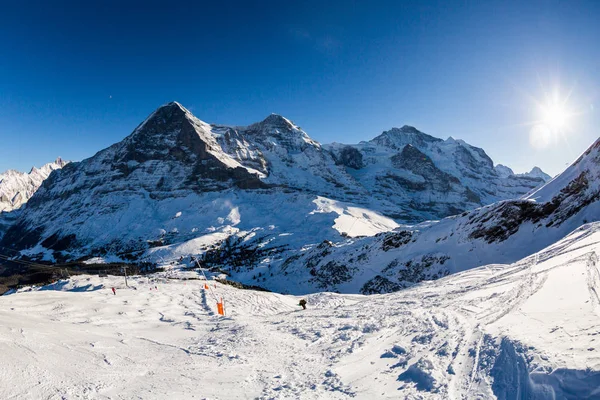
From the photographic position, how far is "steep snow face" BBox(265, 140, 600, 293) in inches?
1265

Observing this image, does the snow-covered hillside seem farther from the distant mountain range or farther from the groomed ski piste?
the groomed ski piste

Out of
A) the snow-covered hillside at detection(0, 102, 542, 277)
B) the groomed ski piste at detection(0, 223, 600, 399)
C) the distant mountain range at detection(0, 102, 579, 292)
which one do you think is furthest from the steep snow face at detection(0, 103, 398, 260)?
the groomed ski piste at detection(0, 223, 600, 399)

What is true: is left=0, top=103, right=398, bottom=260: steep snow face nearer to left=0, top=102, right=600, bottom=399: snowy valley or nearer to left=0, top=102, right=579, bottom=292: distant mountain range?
left=0, top=102, right=579, bottom=292: distant mountain range

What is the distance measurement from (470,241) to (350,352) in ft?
120

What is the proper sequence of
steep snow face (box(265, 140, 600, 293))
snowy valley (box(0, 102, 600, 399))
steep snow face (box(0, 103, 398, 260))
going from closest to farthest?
snowy valley (box(0, 102, 600, 399)) → steep snow face (box(265, 140, 600, 293)) → steep snow face (box(0, 103, 398, 260))

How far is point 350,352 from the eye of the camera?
9.92 m

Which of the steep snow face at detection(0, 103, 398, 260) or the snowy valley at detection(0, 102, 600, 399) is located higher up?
the steep snow face at detection(0, 103, 398, 260)

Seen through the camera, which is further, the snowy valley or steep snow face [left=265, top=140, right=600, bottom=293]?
steep snow face [left=265, top=140, right=600, bottom=293]

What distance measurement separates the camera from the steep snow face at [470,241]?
105ft

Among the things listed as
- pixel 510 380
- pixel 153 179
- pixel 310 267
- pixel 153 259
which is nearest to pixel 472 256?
pixel 310 267

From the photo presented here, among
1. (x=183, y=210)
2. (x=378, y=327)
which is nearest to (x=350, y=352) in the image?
(x=378, y=327)

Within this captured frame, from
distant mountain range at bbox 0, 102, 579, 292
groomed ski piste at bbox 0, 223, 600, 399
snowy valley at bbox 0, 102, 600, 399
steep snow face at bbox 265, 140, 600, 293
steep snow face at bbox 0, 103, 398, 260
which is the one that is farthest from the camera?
steep snow face at bbox 0, 103, 398, 260

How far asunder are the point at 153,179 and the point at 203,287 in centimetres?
→ 16571

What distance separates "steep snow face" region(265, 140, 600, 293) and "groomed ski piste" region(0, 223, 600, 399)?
62.7ft
